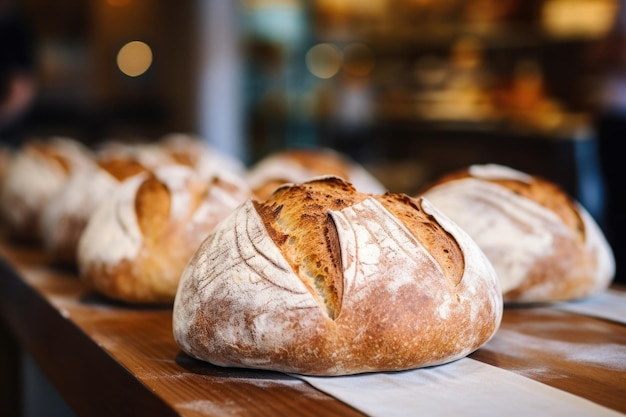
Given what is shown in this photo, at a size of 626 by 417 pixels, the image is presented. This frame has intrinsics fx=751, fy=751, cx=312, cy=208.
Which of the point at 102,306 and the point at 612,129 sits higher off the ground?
the point at 612,129

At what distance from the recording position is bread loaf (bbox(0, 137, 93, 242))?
7.71 feet

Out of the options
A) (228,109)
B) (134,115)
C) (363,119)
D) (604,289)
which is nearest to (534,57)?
(363,119)

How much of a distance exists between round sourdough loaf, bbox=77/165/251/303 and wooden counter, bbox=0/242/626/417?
59 mm

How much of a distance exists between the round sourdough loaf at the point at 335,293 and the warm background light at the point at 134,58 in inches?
274

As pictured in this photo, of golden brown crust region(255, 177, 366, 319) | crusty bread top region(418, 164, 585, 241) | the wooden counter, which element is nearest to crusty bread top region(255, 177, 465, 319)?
golden brown crust region(255, 177, 366, 319)

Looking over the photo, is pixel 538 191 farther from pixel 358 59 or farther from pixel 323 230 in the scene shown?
pixel 358 59

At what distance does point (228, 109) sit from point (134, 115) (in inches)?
43.5

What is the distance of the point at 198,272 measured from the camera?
45.7 inches

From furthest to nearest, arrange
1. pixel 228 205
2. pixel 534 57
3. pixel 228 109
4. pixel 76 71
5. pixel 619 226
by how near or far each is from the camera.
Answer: pixel 76 71 → pixel 534 57 → pixel 228 109 → pixel 619 226 → pixel 228 205

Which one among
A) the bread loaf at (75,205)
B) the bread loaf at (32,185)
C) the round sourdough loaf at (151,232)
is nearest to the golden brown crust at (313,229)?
the round sourdough loaf at (151,232)

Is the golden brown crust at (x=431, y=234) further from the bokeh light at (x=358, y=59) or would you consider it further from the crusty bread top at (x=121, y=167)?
the bokeh light at (x=358, y=59)

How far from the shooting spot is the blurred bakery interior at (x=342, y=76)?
6.03 metres

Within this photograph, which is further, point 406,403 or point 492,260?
point 492,260

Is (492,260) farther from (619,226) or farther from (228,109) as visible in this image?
(228,109)
